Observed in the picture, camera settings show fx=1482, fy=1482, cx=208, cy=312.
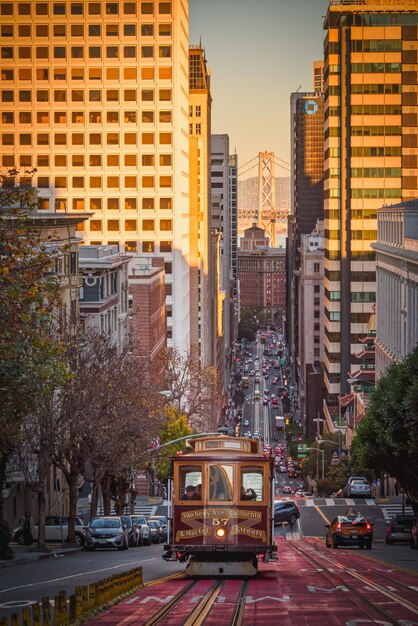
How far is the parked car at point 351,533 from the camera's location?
2381 inches

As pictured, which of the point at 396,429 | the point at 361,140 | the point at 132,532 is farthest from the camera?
the point at 361,140

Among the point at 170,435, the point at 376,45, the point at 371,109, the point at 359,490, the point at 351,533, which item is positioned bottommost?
the point at 351,533

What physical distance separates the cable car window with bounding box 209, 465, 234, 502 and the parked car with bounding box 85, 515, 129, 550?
72.5 feet

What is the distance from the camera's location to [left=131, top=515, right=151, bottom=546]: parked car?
6700 centimetres

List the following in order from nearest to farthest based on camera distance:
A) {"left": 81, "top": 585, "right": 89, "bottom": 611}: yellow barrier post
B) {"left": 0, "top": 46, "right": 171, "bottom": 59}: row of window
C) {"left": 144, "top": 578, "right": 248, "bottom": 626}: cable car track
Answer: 1. {"left": 144, "top": 578, "right": 248, "bottom": 626}: cable car track
2. {"left": 81, "top": 585, "right": 89, "bottom": 611}: yellow barrier post
3. {"left": 0, "top": 46, "right": 171, "bottom": 59}: row of window

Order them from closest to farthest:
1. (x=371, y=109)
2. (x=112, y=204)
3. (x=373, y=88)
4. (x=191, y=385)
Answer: (x=191, y=385)
(x=112, y=204)
(x=373, y=88)
(x=371, y=109)

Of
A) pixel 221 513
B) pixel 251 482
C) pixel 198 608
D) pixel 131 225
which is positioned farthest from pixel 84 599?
pixel 131 225

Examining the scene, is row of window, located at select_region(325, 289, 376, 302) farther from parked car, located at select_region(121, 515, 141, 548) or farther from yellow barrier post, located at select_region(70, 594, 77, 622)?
yellow barrier post, located at select_region(70, 594, 77, 622)

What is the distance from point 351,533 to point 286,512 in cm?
2482

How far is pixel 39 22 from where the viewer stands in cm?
14325

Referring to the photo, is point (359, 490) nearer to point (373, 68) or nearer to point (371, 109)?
point (371, 109)

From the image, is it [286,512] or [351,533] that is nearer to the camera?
[351,533]

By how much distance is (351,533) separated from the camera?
60531mm

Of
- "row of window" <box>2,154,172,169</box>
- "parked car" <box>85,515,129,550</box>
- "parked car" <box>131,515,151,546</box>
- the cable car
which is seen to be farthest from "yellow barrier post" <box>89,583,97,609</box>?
"row of window" <box>2,154,172,169</box>
